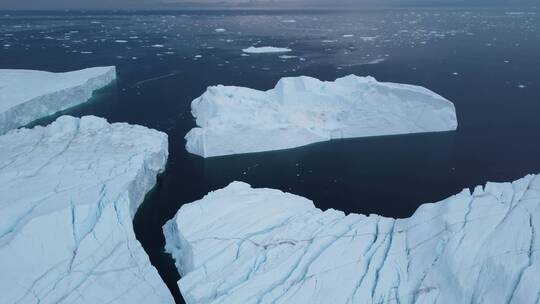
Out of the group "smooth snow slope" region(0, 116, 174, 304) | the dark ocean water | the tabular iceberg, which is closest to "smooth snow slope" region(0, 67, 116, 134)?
the dark ocean water

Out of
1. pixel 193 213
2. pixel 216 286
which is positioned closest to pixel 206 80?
pixel 193 213

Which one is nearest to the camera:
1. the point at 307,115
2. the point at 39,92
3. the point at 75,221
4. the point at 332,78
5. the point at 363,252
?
the point at 363,252

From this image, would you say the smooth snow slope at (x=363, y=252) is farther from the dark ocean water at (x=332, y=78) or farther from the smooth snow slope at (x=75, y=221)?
the dark ocean water at (x=332, y=78)

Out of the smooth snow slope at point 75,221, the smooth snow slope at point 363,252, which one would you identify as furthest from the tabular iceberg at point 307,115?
the smooth snow slope at point 363,252

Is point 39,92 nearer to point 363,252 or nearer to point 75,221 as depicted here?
point 75,221

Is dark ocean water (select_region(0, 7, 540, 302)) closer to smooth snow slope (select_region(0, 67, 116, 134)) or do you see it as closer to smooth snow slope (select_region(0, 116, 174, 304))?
smooth snow slope (select_region(0, 67, 116, 134))

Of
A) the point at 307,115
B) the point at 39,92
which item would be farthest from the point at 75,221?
the point at 39,92
